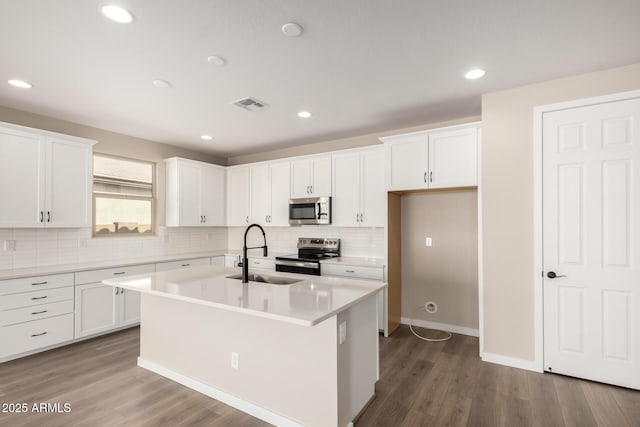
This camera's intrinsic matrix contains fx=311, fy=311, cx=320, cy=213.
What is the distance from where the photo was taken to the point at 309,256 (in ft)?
15.2

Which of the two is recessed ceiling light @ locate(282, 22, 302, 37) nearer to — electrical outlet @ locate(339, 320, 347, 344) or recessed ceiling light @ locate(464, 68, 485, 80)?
recessed ceiling light @ locate(464, 68, 485, 80)

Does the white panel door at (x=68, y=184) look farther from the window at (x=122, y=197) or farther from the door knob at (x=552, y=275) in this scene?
the door knob at (x=552, y=275)

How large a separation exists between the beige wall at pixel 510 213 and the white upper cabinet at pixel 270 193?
2858 millimetres

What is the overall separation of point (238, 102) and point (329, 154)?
5.26ft

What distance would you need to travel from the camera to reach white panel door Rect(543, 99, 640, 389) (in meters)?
2.55

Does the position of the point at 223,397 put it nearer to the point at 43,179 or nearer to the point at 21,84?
the point at 43,179

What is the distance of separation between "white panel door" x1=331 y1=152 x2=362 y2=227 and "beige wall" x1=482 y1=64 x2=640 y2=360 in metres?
1.62

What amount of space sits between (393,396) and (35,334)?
3.60 meters

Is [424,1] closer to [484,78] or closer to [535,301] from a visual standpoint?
[484,78]

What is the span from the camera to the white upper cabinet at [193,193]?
4922 millimetres

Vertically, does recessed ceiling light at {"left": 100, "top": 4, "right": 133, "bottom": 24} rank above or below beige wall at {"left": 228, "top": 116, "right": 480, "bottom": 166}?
above

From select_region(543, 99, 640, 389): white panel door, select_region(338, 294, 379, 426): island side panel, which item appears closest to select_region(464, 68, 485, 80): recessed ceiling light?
select_region(543, 99, 640, 389): white panel door

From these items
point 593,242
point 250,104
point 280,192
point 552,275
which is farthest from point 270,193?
point 593,242

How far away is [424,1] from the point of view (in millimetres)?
1796
